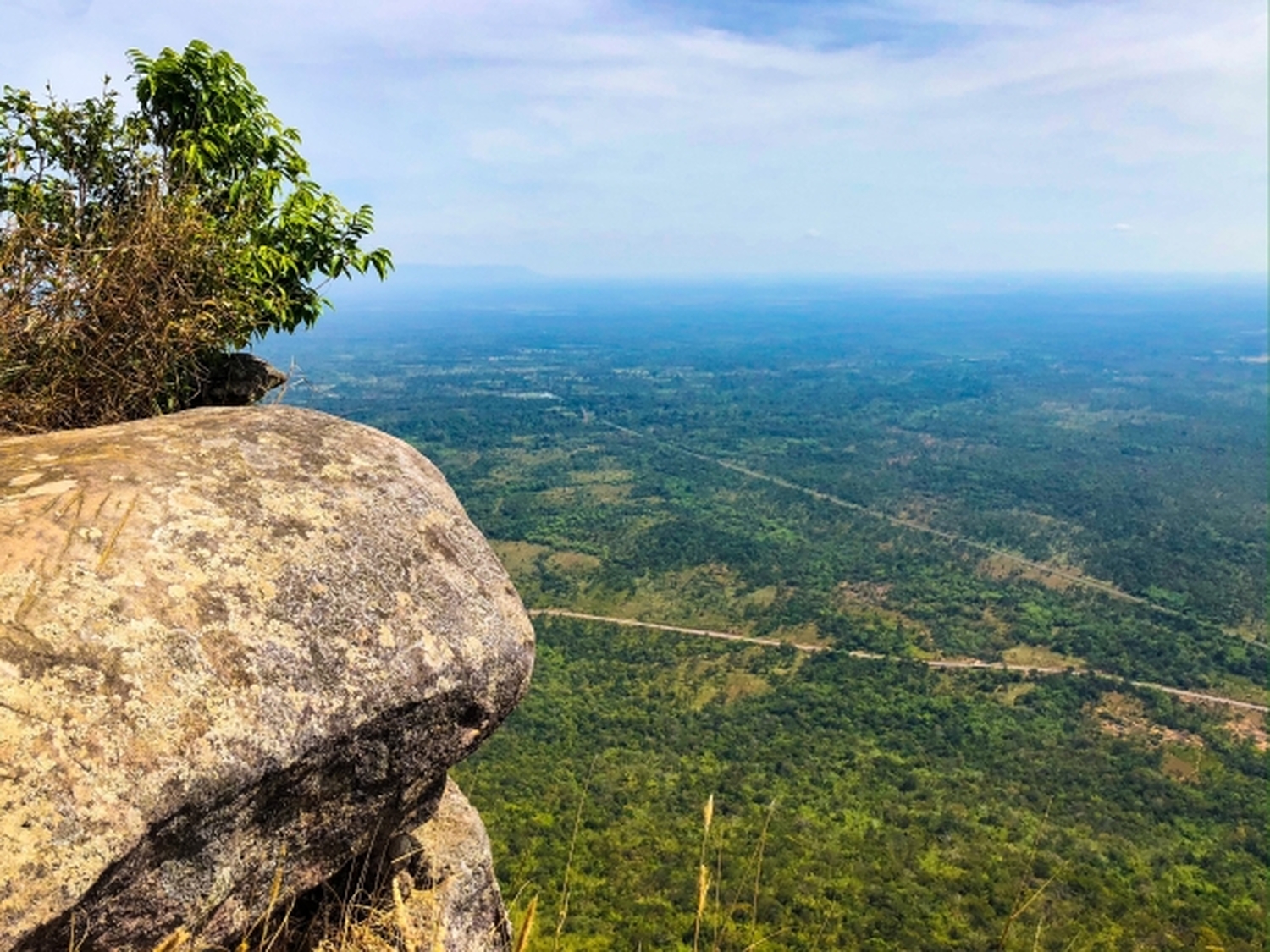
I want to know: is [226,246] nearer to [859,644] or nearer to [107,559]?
[107,559]

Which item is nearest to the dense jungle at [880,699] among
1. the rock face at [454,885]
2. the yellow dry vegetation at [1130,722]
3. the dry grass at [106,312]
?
the yellow dry vegetation at [1130,722]

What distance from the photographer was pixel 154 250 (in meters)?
5.73

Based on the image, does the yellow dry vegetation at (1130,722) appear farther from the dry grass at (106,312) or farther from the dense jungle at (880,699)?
the dry grass at (106,312)

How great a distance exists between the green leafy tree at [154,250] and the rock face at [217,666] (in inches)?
46.3

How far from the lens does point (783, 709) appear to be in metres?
47.9

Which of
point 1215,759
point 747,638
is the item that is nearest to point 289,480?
point 1215,759

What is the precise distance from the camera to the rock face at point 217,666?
9.59 ft

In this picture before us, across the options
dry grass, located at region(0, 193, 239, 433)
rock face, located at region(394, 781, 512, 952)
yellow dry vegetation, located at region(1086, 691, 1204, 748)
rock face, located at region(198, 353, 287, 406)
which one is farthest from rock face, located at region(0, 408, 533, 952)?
yellow dry vegetation, located at region(1086, 691, 1204, 748)

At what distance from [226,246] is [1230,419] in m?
192

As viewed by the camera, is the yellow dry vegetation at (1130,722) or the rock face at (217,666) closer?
the rock face at (217,666)

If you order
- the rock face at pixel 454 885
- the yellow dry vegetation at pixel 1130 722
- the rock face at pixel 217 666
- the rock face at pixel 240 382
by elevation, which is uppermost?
the rock face at pixel 240 382

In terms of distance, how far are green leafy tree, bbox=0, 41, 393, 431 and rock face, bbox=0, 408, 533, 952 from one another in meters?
1.18

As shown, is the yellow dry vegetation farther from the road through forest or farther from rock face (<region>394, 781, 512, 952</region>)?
rock face (<region>394, 781, 512, 952</region>)

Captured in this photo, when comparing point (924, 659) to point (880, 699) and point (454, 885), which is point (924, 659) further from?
point (454, 885)
